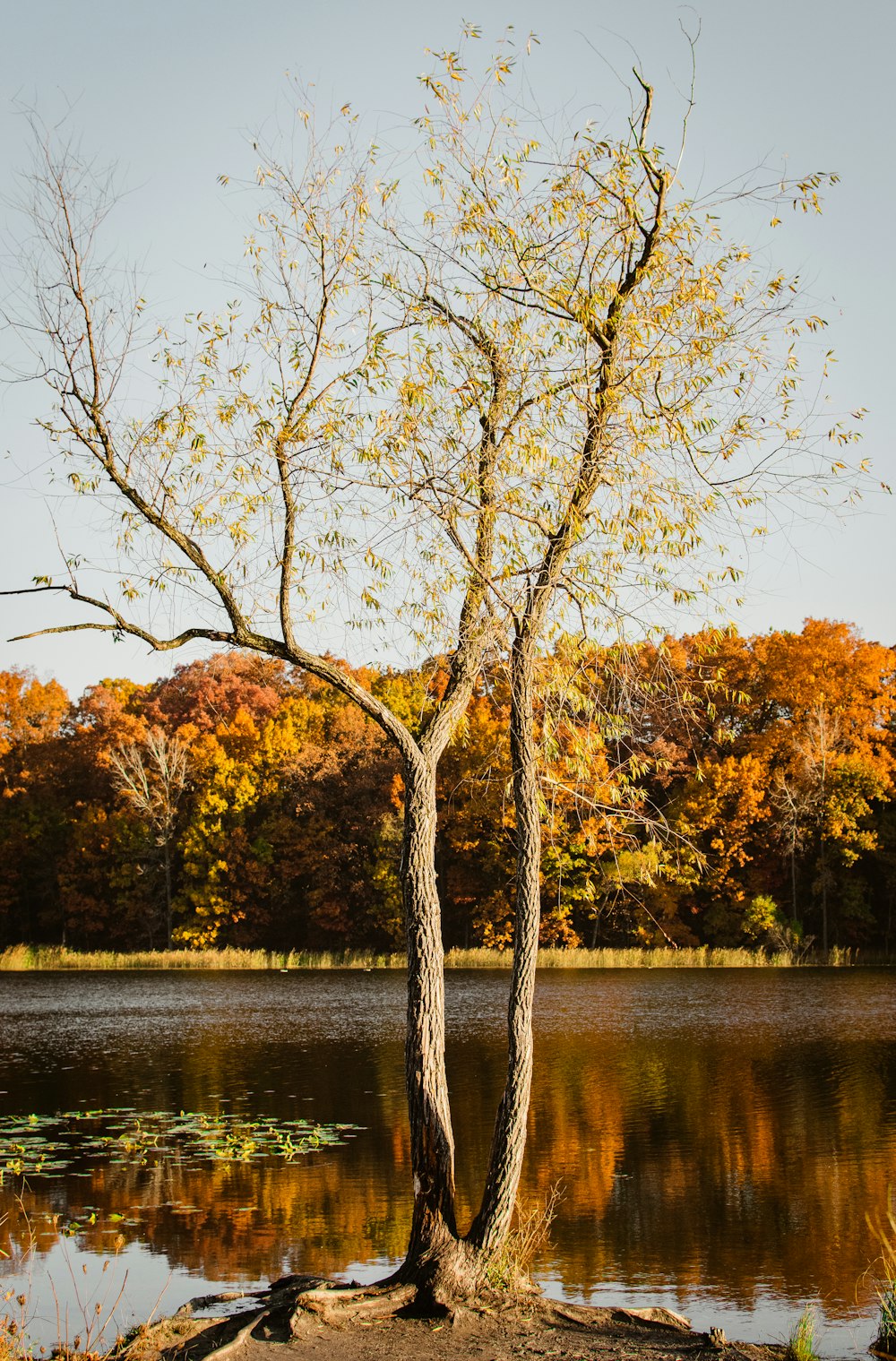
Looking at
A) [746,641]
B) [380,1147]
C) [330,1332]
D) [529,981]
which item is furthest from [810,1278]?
[746,641]

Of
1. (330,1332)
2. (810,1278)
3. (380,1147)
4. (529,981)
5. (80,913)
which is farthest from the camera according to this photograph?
(80,913)

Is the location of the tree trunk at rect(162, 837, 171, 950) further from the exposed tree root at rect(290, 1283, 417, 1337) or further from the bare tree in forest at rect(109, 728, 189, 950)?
the exposed tree root at rect(290, 1283, 417, 1337)

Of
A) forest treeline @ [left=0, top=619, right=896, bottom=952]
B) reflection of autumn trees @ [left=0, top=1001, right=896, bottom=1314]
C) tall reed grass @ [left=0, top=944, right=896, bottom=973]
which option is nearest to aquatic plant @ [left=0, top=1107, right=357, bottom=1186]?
reflection of autumn trees @ [left=0, top=1001, right=896, bottom=1314]

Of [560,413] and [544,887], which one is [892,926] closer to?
[544,887]

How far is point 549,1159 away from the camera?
1220cm

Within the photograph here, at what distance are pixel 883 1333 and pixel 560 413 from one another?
565cm

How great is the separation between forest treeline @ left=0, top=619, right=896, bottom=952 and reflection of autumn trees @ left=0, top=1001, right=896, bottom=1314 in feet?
64.9

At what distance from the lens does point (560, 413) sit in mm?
7438

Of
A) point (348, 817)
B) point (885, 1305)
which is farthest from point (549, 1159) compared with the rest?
point (348, 817)

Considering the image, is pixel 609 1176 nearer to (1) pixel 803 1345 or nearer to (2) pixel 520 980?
(2) pixel 520 980

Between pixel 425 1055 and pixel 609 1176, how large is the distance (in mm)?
5066

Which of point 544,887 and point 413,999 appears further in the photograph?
point 544,887

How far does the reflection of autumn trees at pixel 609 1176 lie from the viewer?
352 inches

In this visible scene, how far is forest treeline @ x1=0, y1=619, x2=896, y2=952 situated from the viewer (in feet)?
141
